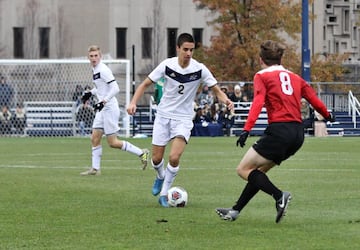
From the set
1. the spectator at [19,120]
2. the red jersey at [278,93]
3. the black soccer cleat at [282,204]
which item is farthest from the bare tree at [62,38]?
the black soccer cleat at [282,204]

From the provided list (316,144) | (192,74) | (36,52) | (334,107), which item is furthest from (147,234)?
(36,52)

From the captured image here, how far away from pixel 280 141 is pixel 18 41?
196ft

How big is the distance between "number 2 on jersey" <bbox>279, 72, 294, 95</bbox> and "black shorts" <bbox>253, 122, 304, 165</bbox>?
33 centimetres

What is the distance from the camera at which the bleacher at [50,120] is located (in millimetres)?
39062

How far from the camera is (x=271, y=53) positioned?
11.6 m

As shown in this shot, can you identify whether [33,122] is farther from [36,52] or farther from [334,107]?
[36,52]

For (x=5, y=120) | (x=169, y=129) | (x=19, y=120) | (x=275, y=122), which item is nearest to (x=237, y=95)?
(x=19, y=120)

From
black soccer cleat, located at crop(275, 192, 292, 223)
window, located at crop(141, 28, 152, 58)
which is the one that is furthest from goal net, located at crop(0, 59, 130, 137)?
window, located at crop(141, 28, 152, 58)

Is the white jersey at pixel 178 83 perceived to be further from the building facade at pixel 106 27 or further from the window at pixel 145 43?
the window at pixel 145 43

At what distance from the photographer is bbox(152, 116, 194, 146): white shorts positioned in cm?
1383

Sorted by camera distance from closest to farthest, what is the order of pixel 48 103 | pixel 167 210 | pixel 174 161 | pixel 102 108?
pixel 167 210 < pixel 174 161 < pixel 102 108 < pixel 48 103

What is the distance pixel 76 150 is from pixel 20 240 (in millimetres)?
17845

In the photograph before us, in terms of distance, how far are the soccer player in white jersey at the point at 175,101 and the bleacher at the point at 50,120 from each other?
25.0 meters

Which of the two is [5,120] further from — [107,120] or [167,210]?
[167,210]
